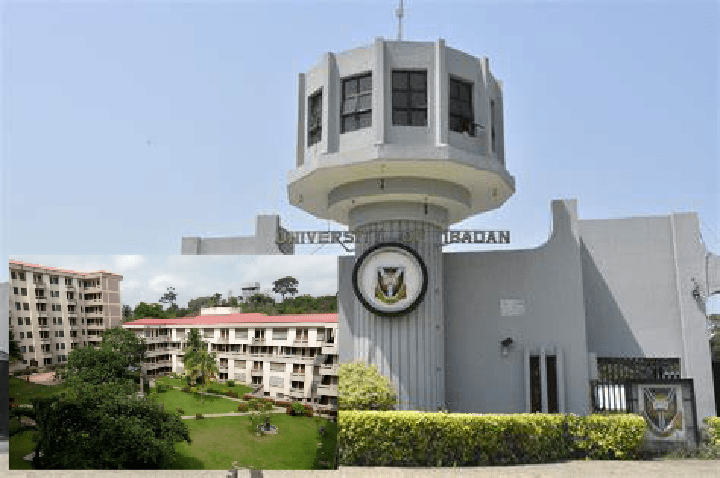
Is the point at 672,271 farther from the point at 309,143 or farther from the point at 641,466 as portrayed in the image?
the point at 309,143

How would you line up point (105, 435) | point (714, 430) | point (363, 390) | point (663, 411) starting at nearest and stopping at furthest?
point (105, 435) < point (663, 411) < point (363, 390) < point (714, 430)

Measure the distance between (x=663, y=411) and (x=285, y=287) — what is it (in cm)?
982

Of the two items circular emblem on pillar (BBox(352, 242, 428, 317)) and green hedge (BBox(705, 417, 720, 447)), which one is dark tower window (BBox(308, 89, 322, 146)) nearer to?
circular emblem on pillar (BBox(352, 242, 428, 317))

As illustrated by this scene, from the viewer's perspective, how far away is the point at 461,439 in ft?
44.5

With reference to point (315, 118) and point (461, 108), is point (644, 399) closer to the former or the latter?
point (461, 108)

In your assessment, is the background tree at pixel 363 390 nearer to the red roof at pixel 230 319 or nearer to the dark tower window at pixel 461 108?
the red roof at pixel 230 319

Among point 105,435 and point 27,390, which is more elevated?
point 27,390

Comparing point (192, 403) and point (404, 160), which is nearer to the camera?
point (404, 160)

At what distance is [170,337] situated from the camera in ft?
51.3

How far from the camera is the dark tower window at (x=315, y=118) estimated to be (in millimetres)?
15297

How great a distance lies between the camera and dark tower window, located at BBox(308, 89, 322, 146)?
15297 millimetres

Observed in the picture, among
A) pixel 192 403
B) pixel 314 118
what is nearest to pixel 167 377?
pixel 192 403

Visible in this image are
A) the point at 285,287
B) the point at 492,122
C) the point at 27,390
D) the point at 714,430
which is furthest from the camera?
the point at 285,287

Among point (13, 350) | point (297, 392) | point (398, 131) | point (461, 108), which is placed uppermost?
point (461, 108)
